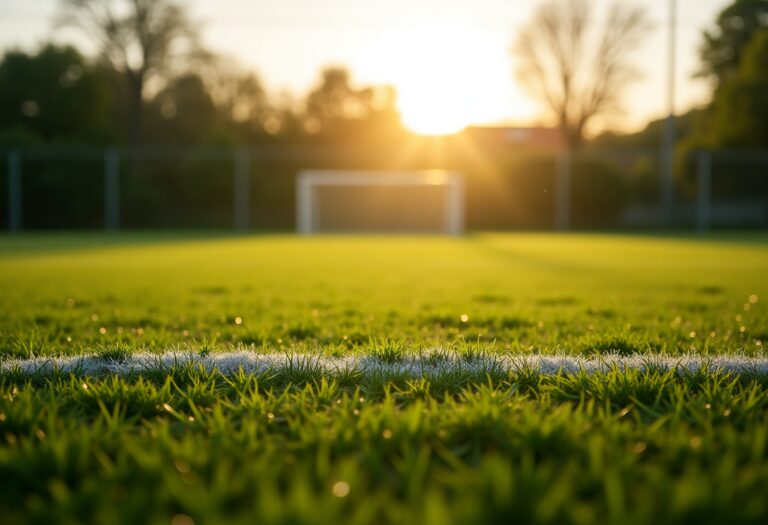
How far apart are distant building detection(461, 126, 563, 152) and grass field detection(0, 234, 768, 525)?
20182 mm

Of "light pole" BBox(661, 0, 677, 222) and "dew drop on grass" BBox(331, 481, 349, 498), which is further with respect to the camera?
"light pole" BBox(661, 0, 677, 222)

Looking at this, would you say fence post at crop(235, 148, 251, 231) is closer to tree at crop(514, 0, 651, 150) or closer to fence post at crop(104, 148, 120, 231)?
fence post at crop(104, 148, 120, 231)

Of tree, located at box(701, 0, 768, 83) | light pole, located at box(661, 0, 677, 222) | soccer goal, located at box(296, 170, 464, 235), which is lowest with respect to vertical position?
soccer goal, located at box(296, 170, 464, 235)

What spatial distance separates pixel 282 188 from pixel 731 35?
806 inches

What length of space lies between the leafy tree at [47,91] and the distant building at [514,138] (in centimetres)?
1318

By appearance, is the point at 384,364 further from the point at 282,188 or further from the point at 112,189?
the point at 282,188

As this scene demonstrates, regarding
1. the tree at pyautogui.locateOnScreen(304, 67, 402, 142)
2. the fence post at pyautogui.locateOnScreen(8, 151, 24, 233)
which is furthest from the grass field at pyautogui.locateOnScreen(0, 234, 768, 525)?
the tree at pyautogui.locateOnScreen(304, 67, 402, 142)

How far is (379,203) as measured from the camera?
24328mm

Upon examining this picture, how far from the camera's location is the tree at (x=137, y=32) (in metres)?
25.9

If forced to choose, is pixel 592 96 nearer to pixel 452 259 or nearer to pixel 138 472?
pixel 452 259

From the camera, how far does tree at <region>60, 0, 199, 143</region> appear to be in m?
25.9

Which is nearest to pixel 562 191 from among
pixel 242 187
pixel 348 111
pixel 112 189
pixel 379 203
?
pixel 379 203

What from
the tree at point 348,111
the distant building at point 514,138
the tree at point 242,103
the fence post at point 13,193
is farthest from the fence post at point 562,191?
the fence post at point 13,193

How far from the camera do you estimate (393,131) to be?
30953 mm
